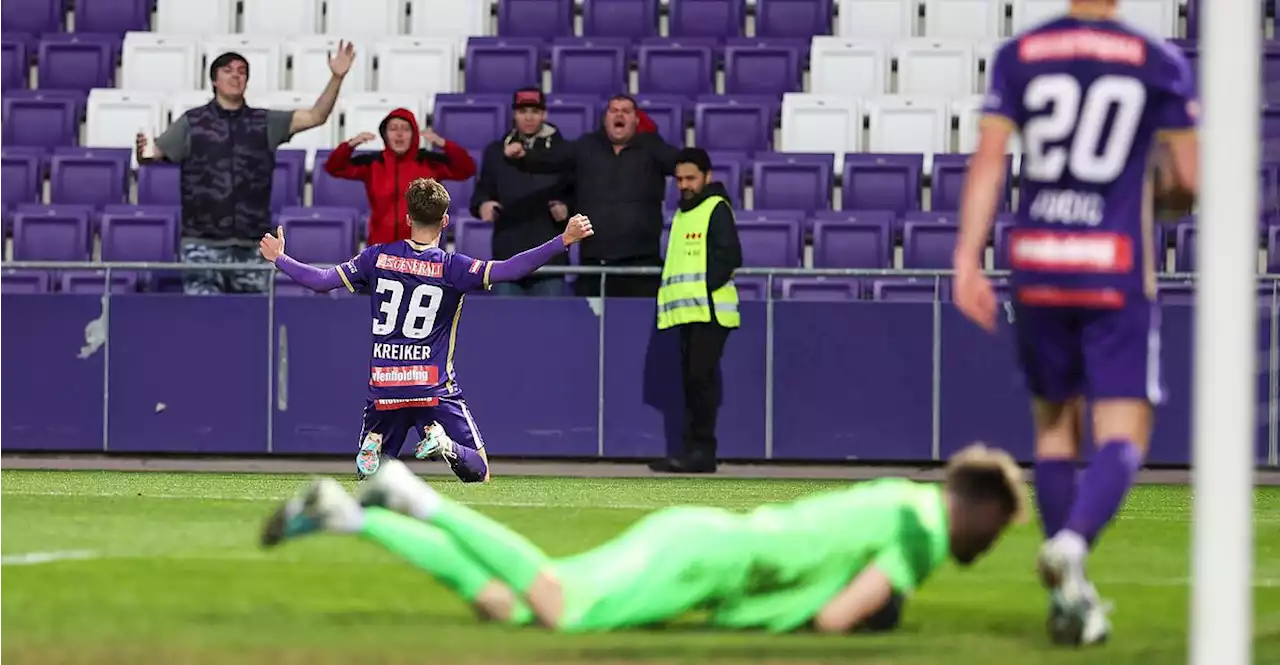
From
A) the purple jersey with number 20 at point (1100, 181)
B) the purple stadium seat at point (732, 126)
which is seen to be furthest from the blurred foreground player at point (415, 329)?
the purple stadium seat at point (732, 126)

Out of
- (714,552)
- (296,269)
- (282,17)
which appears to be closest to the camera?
(714,552)

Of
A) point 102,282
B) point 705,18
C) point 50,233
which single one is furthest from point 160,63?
point 705,18

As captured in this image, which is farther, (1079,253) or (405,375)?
(405,375)

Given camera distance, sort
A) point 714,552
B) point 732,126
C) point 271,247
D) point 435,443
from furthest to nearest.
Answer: point 732,126
point 435,443
point 271,247
point 714,552

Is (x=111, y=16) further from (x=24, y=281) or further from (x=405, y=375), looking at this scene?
(x=405, y=375)

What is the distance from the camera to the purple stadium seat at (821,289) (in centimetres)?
1518

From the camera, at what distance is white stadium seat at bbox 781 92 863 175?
57.7ft

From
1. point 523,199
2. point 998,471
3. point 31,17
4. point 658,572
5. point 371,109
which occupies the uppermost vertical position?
point 31,17

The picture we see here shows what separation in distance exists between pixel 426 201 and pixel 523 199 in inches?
147

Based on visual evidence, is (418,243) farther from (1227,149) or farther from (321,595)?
(1227,149)

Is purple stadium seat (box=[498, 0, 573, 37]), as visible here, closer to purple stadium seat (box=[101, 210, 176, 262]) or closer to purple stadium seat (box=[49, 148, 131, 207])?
purple stadium seat (box=[49, 148, 131, 207])

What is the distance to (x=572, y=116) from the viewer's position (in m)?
17.2

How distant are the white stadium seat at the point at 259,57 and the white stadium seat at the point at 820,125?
4496 millimetres

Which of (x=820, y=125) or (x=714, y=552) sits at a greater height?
(x=820, y=125)
